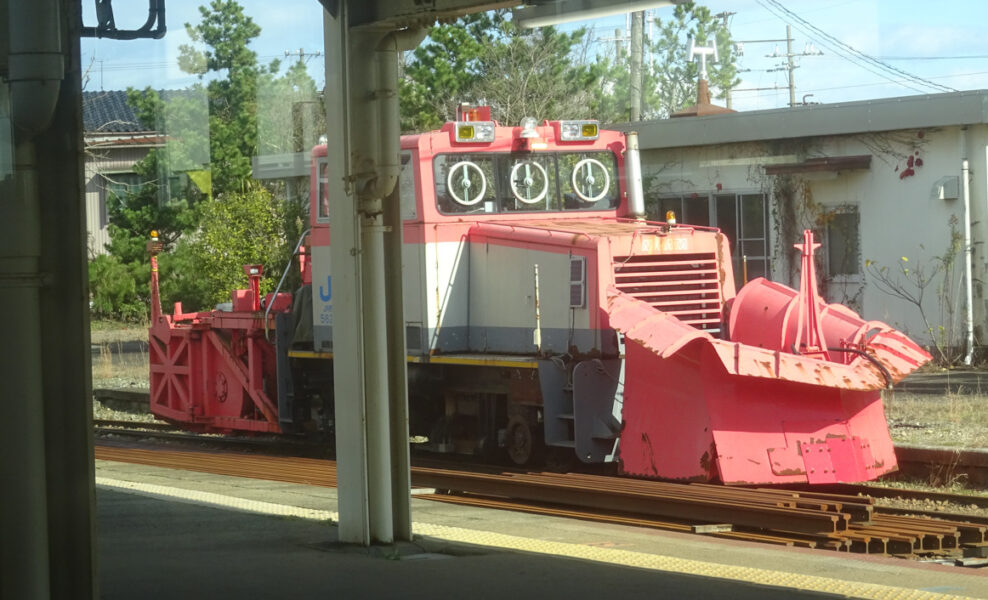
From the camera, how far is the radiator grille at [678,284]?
1181cm

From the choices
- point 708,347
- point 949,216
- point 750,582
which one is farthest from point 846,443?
point 949,216

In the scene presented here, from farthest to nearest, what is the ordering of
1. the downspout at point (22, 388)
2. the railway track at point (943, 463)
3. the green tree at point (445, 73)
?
1. the green tree at point (445, 73)
2. the railway track at point (943, 463)
3. the downspout at point (22, 388)

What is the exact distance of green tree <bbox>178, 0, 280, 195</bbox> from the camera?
9461mm

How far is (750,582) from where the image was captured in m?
6.54

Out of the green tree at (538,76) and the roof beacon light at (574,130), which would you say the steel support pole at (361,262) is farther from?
the green tree at (538,76)

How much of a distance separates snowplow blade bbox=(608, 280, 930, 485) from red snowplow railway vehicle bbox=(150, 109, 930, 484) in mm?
15

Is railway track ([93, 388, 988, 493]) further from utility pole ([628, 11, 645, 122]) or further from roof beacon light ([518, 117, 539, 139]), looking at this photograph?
utility pole ([628, 11, 645, 122])

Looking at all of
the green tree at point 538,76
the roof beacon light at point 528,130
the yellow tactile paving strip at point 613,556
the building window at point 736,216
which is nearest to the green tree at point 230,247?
the roof beacon light at point 528,130

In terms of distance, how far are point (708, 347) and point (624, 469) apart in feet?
4.17

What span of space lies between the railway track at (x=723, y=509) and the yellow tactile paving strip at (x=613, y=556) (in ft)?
4.50

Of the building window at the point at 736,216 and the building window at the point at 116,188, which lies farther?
the building window at the point at 736,216

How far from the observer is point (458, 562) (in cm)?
702

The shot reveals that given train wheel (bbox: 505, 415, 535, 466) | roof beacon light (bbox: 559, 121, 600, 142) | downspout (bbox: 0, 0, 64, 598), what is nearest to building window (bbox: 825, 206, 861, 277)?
roof beacon light (bbox: 559, 121, 600, 142)

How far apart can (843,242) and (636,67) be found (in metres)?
4.46
